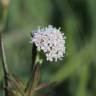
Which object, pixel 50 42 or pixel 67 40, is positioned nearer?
pixel 50 42

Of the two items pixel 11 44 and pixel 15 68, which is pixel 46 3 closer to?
pixel 11 44

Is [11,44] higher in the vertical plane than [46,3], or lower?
lower

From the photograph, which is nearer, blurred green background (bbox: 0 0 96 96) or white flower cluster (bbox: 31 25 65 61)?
white flower cluster (bbox: 31 25 65 61)

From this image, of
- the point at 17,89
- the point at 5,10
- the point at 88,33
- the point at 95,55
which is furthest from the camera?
the point at 88,33

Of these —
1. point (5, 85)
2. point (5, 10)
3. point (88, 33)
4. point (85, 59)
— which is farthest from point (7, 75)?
point (88, 33)

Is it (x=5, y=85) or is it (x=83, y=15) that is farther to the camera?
(x=83, y=15)
